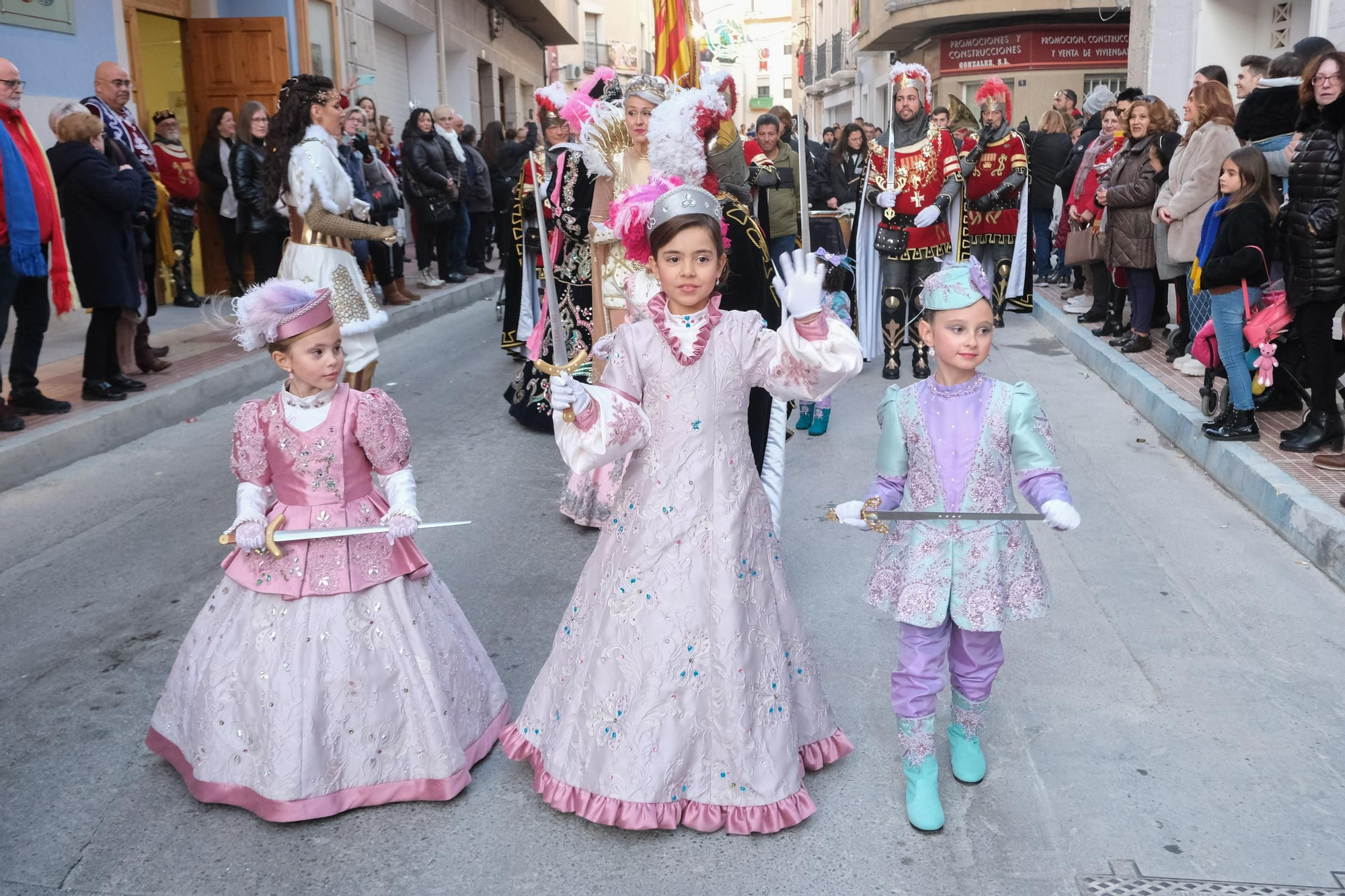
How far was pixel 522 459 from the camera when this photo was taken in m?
6.98

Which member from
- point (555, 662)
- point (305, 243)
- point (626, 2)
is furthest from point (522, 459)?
point (626, 2)

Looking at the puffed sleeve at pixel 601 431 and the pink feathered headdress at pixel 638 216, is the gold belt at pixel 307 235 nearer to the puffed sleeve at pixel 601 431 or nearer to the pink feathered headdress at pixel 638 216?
the pink feathered headdress at pixel 638 216

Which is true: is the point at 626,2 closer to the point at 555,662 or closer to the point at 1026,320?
the point at 1026,320

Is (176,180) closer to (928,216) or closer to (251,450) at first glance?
(928,216)

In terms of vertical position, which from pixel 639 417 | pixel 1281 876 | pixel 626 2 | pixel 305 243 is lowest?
pixel 1281 876

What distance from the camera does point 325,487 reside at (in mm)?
3215

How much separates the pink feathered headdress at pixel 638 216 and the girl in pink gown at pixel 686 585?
366mm

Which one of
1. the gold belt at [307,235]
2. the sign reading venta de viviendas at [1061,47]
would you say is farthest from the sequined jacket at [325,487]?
the sign reading venta de viviendas at [1061,47]

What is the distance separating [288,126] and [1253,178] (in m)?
5.24

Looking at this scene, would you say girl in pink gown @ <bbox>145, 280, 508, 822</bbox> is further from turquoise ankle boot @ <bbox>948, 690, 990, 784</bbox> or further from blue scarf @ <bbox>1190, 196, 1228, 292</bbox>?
blue scarf @ <bbox>1190, 196, 1228, 292</bbox>

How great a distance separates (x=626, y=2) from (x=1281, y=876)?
5902 centimetres

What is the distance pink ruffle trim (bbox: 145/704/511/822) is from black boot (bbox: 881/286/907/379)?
20.9 ft

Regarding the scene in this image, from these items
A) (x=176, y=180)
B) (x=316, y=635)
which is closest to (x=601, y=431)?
(x=316, y=635)

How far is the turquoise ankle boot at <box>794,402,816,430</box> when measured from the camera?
7523 mm
